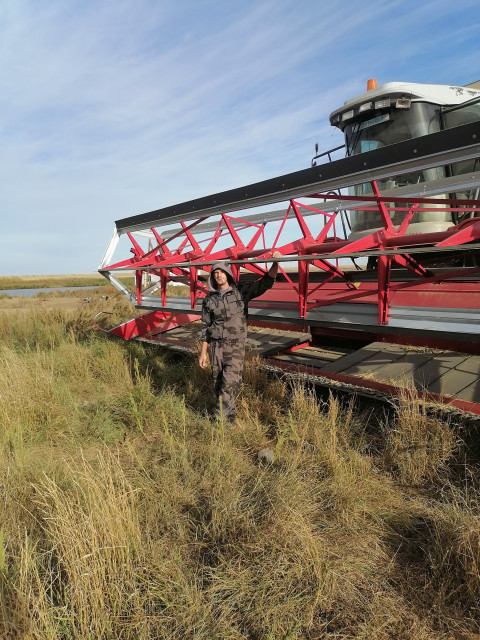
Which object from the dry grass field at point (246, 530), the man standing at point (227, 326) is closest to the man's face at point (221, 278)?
the man standing at point (227, 326)

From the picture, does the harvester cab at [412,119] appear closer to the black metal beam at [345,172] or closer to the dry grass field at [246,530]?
the black metal beam at [345,172]

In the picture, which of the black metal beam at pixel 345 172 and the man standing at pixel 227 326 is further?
the man standing at pixel 227 326

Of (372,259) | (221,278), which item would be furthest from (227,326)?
(372,259)

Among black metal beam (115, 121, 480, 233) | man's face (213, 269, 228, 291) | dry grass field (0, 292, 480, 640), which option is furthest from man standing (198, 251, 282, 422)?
black metal beam (115, 121, 480, 233)

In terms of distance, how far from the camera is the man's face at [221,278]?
12.8 ft

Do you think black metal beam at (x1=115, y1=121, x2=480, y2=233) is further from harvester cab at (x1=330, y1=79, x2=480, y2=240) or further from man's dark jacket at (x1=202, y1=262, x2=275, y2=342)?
harvester cab at (x1=330, y1=79, x2=480, y2=240)

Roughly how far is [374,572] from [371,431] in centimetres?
166

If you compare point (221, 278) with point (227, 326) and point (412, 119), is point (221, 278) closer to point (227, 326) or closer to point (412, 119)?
point (227, 326)

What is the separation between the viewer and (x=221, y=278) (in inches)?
154

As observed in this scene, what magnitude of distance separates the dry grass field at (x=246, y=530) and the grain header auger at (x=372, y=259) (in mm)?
610

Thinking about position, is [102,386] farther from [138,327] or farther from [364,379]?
[364,379]

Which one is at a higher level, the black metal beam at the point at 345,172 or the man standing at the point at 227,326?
the black metal beam at the point at 345,172

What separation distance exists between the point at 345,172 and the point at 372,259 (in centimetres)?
317

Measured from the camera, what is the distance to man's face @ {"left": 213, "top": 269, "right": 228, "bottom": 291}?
3.91 meters
